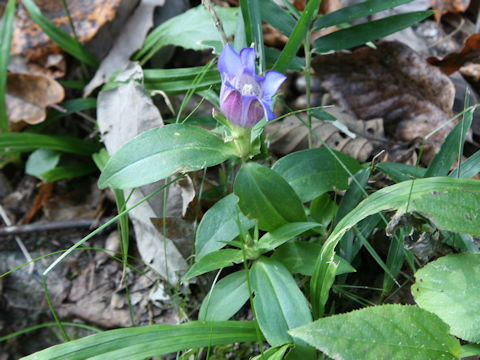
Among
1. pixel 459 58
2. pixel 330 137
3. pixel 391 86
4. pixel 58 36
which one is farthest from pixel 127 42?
pixel 459 58

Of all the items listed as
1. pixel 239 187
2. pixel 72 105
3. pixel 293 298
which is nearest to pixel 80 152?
pixel 72 105

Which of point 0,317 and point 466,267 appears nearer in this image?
point 466,267

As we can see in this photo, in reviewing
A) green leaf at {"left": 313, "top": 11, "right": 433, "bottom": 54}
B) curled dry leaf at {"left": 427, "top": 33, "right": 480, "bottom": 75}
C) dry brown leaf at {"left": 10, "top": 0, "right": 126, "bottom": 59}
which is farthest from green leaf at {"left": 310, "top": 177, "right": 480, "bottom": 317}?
dry brown leaf at {"left": 10, "top": 0, "right": 126, "bottom": 59}

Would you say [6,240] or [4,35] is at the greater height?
[4,35]

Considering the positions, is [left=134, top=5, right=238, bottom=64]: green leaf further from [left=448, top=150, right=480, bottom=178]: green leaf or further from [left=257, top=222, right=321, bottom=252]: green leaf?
[left=448, top=150, right=480, bottom=178]: green leaf

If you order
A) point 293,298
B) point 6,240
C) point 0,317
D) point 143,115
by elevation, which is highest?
point 143,115

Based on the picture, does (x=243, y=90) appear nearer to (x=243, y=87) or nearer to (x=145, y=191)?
(x=243, y=87)

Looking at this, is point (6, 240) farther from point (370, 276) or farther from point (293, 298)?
point (370, 276)

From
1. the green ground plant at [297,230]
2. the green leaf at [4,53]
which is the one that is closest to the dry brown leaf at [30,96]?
the green leaf at [4,53]
